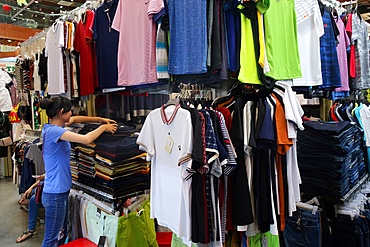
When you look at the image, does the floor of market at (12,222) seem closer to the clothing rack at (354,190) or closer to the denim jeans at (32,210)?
the denim jeans at (32,210)

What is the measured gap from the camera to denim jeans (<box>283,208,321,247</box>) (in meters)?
2.52

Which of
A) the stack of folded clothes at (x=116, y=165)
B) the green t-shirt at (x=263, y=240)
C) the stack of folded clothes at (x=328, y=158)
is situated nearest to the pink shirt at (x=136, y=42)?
the stack of folded clothes at (x=116, y=165)

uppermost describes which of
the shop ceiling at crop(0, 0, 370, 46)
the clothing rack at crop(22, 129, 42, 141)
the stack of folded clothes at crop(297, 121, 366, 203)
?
the shop ceiling at crop(0, 0, 370, 46)

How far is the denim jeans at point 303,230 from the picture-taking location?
99.1 inches

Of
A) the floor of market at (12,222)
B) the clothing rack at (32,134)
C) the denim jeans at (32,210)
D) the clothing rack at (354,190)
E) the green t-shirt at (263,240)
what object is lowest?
the floor of market at (12,222)

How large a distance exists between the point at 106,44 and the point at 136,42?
52cm

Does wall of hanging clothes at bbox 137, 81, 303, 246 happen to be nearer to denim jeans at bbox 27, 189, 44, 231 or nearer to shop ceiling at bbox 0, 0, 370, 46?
denim jeans at bbox 27, 189, 44, 231

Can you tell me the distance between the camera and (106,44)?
2738 mm

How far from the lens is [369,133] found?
10.8 feet

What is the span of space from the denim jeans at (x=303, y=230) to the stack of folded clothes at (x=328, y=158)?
1.21 feet

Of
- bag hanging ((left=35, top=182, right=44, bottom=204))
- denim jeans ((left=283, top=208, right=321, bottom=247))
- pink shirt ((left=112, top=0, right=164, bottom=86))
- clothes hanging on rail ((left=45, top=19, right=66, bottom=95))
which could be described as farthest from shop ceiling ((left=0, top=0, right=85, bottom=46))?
denim jeans ((left=283, top=208, right=321, bottom=247))

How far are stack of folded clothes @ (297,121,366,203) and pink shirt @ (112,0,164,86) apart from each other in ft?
5.41

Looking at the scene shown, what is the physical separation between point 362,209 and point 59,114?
9.73 feet

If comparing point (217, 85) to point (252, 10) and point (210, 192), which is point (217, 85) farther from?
point (210, 192)
